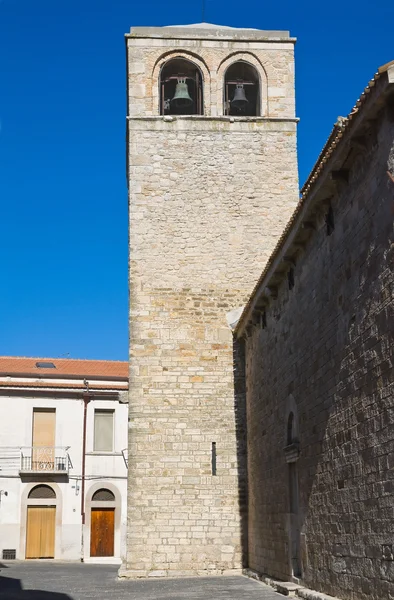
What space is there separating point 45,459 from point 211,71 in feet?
41.6

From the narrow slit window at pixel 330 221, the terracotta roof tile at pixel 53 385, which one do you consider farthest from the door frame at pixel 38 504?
the narrow slit window at pixel 330 221

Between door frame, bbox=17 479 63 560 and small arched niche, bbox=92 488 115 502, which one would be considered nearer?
door frame, bbox=17 479 63 560

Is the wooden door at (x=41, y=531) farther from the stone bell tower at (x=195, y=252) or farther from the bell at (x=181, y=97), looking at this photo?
the bell at (x=181, y=97)

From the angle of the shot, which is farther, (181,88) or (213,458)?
(181,88)

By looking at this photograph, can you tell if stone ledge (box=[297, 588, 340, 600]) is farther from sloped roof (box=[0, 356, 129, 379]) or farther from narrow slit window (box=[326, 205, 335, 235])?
sloped roof (box=[0, 356, 129, 379])

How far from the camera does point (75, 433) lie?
2461 centimetres

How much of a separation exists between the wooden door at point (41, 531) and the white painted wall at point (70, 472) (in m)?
0.19

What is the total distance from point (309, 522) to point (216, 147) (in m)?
8.97

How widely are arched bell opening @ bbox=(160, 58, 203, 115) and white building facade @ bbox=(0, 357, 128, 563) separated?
915cm

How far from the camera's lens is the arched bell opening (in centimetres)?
1695

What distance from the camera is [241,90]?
17.0 m

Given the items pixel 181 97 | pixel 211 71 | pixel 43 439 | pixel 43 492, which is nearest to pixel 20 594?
pixel 181 97

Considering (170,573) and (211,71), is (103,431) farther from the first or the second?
(211,71)

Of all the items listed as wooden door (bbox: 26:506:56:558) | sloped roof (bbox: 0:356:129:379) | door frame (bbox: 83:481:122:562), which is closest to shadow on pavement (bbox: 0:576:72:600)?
wooden door (bbox: 26:506:56:558)
